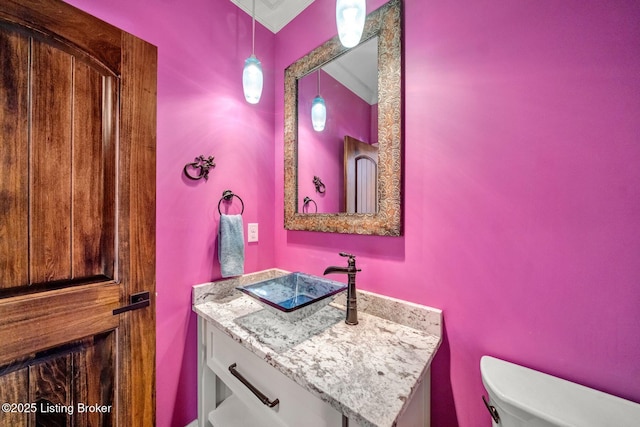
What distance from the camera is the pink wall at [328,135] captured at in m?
1.07

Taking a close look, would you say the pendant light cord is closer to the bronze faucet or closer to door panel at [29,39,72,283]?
door panel at [29,39,72,283]

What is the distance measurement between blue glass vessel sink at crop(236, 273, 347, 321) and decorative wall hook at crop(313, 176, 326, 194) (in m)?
0.47

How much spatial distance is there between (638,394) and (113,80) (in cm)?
184

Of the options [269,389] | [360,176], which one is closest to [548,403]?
[269,389]

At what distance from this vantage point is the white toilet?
1.69 ft

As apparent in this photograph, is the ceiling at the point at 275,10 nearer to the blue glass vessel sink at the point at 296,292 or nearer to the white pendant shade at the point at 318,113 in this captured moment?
the white pendant shade at the point at 318,113

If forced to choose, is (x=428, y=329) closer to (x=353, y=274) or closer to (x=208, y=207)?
(x=353, y=274)

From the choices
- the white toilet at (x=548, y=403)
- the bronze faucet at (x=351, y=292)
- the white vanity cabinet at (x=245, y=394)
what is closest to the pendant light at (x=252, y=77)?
the bronze faucet at (x=351, y=292)

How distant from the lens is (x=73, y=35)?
2.38 ft

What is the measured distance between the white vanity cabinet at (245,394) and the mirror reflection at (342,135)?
72 centimetres

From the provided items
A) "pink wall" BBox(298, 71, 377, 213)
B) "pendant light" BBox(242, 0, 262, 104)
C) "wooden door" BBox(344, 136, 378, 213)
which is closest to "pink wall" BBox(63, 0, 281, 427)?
"pendant light" BBox(242, 0, 262, 104)

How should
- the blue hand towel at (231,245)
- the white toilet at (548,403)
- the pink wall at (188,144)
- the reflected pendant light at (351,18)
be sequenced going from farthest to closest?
1. the blue hand towel at (231,245)
2. the pink wall at (188,144)
3. the reflected pendant light at (351,18)
4. the white toilet at (548,403)

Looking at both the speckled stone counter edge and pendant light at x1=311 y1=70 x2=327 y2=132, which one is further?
pendant light at x1=311 y1=70 x2=327 y2=132

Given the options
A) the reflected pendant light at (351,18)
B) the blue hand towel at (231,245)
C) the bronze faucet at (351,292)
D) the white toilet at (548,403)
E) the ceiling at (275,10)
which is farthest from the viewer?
the ceiling at (275,10)
